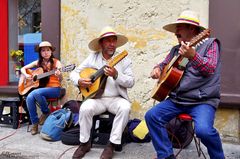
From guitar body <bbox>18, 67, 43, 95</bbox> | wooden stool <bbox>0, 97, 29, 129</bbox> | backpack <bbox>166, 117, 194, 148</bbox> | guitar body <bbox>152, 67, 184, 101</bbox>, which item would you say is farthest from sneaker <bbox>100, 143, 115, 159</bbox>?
wooden stool <bbox>0, 97, 29, 129</bbox>

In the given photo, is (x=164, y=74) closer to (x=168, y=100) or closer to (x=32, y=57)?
(x=168, y=100)

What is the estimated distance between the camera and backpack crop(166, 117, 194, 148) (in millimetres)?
4422

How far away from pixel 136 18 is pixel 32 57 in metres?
2.25

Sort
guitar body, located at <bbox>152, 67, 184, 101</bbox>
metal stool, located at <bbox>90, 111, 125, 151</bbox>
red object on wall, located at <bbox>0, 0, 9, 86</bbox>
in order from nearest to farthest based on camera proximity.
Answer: guitar body, located at <bbox>152, 67, 184, 101</bbox> < metal stool, located at <bbox>90, 111, 125, 151</bbox> < red object on wall, located at <bbox>0, 0, 9, 86</bbox>

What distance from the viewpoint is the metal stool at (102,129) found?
14.6 feet

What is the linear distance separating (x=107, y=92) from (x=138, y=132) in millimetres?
723

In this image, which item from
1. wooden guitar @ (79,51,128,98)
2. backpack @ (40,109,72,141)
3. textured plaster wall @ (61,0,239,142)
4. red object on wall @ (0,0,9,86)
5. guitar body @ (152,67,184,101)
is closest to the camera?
guitar body @ (152,67,184,101)

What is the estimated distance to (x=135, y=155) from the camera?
4.36 m

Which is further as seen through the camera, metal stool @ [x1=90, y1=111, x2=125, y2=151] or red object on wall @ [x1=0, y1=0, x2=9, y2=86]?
red object on wall @ [x1=0, y1=0, x2=9, y2=86]

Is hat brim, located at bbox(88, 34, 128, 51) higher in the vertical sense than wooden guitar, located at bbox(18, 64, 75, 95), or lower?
higher

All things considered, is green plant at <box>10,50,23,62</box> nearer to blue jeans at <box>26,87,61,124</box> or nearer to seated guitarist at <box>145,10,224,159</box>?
blue jeans at <box>26,87,61,124</box>

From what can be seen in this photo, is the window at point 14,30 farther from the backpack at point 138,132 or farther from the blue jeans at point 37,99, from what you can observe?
the backpack at point 138,132

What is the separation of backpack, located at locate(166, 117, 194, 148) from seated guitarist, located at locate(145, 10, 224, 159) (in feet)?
2.05

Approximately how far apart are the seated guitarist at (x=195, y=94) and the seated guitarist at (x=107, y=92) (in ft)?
1.60
